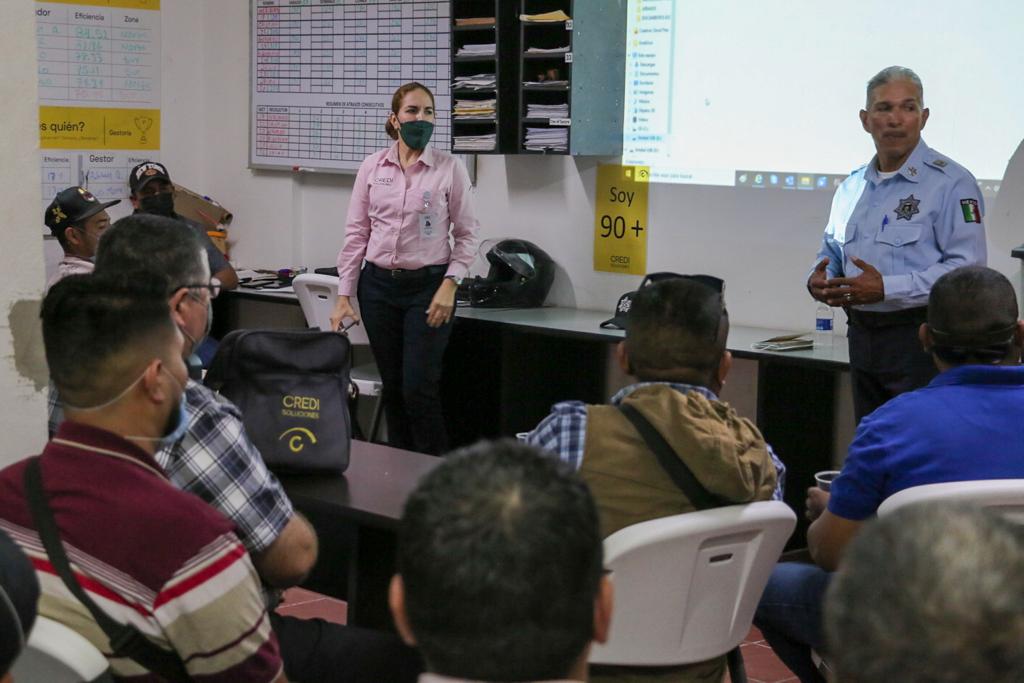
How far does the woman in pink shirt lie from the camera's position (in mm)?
5172

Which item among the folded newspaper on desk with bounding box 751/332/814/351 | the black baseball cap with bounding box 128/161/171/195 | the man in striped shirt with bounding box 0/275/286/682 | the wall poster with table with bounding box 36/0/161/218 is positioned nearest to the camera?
the man in striped shirt with bounding box 0/275/286/682

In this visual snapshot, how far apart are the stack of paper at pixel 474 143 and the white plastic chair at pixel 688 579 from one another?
3.65m

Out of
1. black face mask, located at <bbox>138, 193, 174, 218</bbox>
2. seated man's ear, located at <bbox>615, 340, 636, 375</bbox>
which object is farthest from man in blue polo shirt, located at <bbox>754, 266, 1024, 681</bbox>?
black face mask, located at <bbox>138, 193, 174, 218</bbox>

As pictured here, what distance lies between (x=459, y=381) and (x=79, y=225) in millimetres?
1793

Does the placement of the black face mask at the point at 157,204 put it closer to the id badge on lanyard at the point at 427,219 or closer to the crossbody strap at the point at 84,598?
the id badge on lanyard at the point at 427,219

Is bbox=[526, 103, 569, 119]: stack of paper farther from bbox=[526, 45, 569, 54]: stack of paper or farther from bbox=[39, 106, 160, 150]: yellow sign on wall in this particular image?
bbox=[39, 106, 160, 150]: yellow sign on wall

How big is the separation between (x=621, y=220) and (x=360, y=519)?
3367 mm

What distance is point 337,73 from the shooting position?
6637 millimetres

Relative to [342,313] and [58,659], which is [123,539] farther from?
[342,313]

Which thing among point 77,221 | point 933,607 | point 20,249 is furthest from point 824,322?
point 933,607

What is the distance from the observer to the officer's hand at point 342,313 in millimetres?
5242

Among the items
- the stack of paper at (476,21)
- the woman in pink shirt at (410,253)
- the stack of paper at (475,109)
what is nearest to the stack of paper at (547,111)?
the stack of paper at (475,109)

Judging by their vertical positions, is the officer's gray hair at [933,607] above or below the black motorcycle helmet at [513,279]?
above

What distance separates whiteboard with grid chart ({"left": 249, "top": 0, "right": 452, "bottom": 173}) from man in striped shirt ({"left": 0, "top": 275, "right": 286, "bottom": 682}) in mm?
4277
